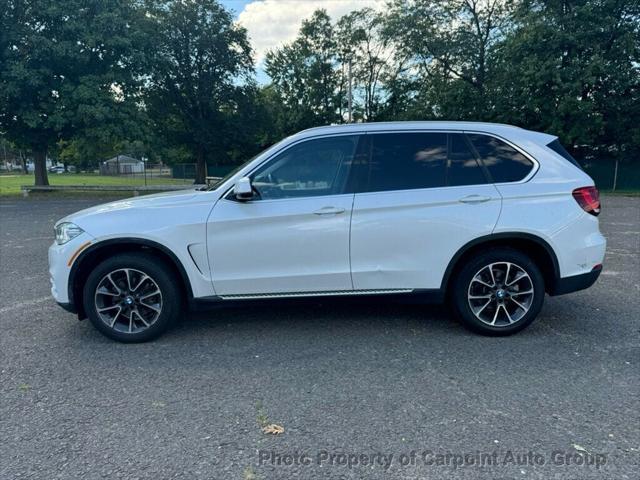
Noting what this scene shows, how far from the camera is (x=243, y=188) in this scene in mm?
3691

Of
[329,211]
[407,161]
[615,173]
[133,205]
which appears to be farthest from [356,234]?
[615,173]

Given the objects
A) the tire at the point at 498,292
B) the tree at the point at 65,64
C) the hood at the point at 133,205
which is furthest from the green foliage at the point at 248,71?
the tire at the point at 498,292

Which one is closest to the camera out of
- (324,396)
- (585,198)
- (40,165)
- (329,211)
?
(324,396)

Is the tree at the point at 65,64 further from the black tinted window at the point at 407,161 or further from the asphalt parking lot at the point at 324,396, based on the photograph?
the black tinted window at the point at 407,161

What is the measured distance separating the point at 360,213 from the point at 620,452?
239 centimetres

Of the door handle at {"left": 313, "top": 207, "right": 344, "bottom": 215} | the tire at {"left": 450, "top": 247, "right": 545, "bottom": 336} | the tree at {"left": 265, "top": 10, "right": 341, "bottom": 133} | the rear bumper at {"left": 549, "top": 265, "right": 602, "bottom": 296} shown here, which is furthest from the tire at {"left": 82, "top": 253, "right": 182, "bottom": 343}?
the tree at {"left": 265, "top": 10, "right": 341, "bottom": 133}

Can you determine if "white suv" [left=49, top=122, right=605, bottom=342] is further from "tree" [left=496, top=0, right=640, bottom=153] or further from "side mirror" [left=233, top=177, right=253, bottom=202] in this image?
"tree" [left=496, top=0, right=640, bottom=153]

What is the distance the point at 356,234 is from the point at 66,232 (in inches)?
99.9

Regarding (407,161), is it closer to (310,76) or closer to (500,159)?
(500,159)

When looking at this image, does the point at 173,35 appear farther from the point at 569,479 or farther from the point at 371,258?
the point at 569,479

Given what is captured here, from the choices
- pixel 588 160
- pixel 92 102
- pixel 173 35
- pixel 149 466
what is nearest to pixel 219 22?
pixel 173 35

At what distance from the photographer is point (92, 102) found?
61.0ft

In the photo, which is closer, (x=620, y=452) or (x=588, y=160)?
(x=620, y=452)

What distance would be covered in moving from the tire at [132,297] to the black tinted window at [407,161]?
2.02 metres
